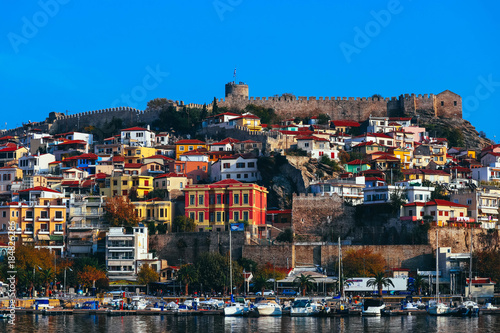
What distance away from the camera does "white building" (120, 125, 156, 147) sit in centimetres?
10404

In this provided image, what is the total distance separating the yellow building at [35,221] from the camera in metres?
80.8

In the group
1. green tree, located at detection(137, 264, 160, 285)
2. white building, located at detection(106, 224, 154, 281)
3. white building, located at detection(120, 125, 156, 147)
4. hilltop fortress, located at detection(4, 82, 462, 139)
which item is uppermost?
hilltop fortress, located at detection(4, 82, 462, 139)

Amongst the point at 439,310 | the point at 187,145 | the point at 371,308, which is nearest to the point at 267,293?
the point at 371,308

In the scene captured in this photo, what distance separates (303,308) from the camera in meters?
66.2

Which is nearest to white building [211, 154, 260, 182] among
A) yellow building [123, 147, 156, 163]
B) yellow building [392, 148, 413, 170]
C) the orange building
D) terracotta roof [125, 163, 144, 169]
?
the orange building

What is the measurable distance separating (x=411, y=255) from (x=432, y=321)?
1293 centimetres

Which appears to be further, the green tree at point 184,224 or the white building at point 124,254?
the green tree at point 184,224

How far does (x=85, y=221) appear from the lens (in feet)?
273

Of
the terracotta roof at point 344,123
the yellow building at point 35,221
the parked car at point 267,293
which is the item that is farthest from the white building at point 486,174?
the yellow building at point 35,221

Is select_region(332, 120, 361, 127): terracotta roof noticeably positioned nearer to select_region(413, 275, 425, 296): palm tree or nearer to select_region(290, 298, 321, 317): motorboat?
select_region(413, 275, 425, 296): palm tree

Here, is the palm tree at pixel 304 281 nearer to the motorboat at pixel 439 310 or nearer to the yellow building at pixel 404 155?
the motorboat at pixel 439 310

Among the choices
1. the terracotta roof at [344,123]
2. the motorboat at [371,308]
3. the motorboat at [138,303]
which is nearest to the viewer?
the motorboat at [371,308]

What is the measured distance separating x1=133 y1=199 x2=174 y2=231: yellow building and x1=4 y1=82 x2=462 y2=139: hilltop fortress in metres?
32.6

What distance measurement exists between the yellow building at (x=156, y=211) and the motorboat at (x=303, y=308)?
60.9ft
